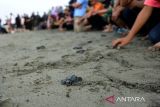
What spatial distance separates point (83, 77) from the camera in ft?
8.70

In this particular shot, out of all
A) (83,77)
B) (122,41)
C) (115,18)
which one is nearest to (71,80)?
(83,77)

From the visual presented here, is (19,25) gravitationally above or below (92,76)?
above

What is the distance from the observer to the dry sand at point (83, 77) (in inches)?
84.5

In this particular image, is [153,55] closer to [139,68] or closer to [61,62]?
[139,68]

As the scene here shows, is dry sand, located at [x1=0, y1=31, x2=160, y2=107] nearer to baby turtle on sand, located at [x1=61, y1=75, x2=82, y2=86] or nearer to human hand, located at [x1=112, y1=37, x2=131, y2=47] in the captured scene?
baby turtle on sand, located at [x1=61, y1=75, x2=82, y2=86]

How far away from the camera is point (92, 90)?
2307 millimetres

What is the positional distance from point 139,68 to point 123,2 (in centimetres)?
130

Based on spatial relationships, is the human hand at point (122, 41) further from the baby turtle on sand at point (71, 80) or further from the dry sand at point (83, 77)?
the baby turtle on sand at point (71, 80)

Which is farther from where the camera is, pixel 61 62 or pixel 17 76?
pixel 61 62

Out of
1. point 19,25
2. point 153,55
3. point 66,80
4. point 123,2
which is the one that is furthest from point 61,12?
point 66,80

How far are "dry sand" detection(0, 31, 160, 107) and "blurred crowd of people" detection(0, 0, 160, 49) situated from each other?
0.25 meters

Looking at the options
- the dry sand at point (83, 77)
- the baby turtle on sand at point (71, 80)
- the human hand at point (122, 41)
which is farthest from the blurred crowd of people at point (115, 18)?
the baby turtle on sand at point (71, 80)

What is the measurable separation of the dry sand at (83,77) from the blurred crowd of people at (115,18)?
25cm

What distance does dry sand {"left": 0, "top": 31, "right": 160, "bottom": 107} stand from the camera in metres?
2.15
